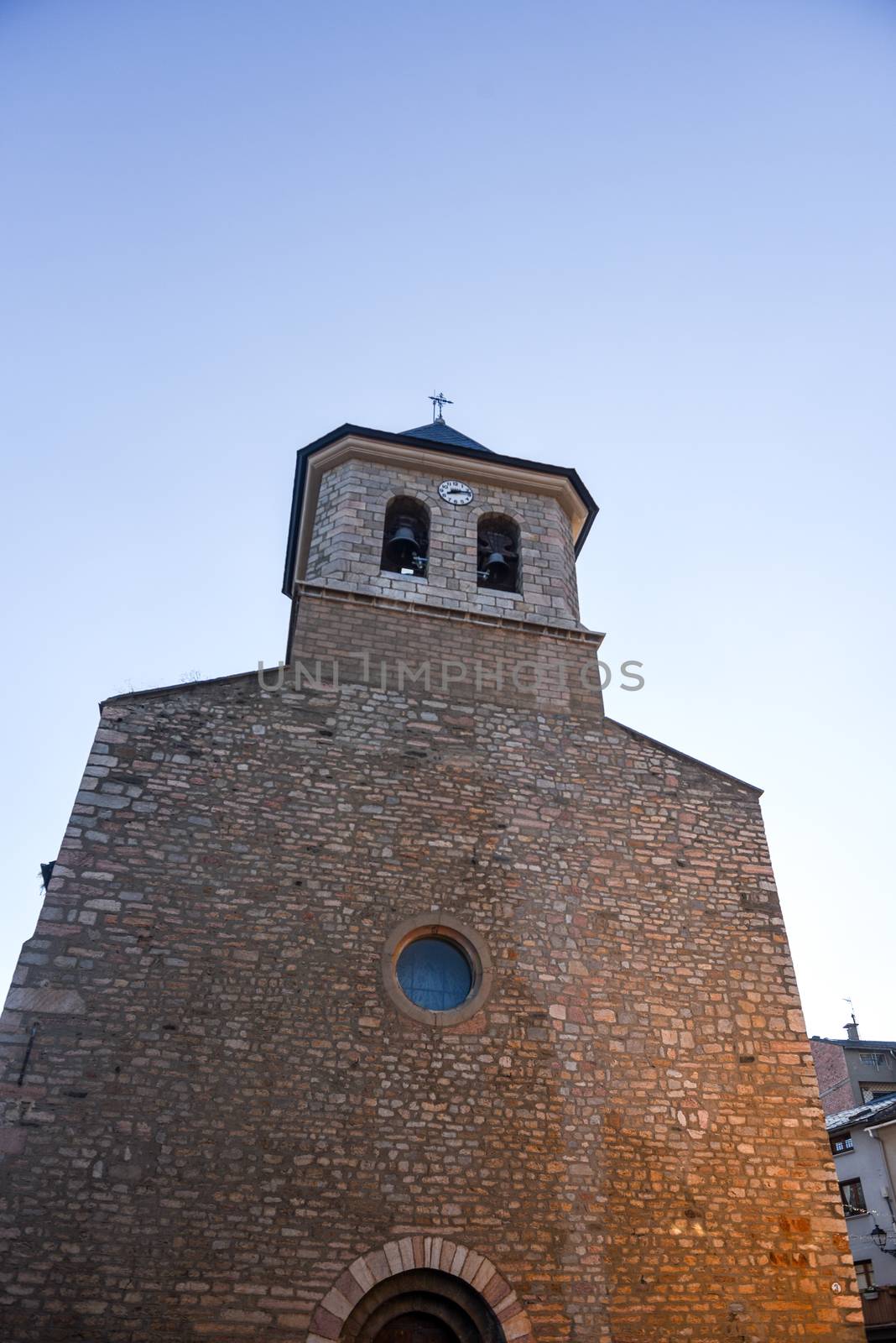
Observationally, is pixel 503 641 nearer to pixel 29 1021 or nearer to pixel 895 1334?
pixel 29 1021

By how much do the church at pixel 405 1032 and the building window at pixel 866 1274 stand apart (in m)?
12.6

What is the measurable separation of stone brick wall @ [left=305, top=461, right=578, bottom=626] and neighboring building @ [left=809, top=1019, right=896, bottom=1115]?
18.7 meters

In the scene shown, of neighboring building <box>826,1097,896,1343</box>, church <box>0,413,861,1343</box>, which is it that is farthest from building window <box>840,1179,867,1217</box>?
church <box>0,413,861,1343</box>

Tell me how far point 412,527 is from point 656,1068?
6.80 m

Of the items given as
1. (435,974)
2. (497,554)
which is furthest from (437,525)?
(435,974)

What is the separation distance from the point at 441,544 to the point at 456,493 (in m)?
1.00

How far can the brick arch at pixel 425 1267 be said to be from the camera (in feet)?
21.5

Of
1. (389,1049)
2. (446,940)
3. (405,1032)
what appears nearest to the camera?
(389,1049)

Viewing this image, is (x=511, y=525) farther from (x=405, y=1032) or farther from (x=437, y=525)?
(x=405, y=1032)

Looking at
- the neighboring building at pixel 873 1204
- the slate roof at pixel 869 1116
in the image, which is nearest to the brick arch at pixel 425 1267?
the neighboring building at pixel 873 1204

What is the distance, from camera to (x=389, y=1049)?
7590 mm

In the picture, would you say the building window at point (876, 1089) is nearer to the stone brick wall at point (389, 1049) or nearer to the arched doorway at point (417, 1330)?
the stone brick wall at point (389, 1049)

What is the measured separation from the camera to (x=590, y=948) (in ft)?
28.0

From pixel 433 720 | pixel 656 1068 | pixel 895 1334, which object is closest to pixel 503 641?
pixel 433 720
